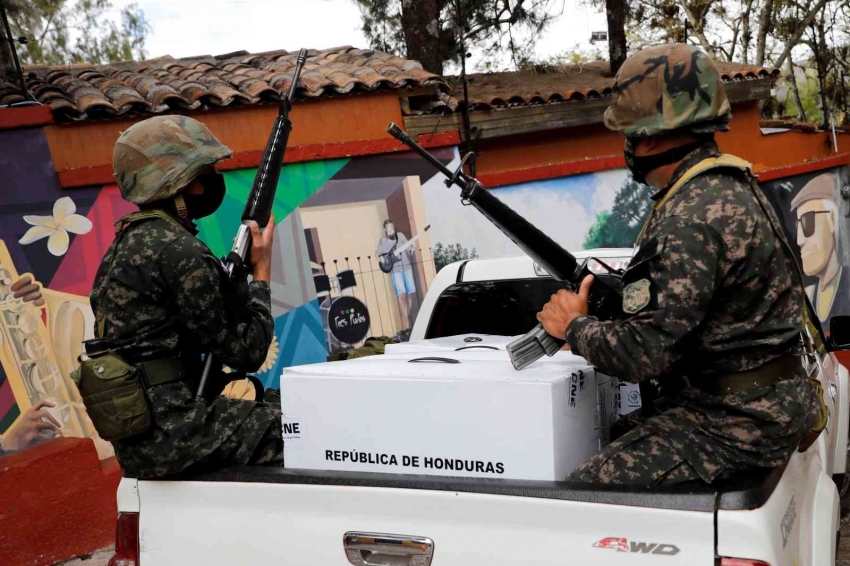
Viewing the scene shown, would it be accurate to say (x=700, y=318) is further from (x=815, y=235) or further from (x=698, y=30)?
(x=698, y=30)

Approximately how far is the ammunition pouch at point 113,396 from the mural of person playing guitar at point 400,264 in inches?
189

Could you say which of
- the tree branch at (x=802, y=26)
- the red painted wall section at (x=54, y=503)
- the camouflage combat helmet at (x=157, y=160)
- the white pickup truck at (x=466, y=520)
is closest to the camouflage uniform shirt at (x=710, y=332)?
the white pickup truck at (x=466, y=520)

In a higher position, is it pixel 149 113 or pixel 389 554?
pixel 149 113

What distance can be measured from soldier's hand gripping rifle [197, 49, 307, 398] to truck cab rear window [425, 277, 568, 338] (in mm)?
1069

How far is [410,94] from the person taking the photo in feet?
25.5

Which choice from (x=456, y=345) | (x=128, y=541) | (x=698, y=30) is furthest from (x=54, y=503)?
(x=698, y=30)

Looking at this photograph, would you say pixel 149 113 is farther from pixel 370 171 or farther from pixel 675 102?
pixel 675 102

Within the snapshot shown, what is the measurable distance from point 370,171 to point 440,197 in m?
0.73

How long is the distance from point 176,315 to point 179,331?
0.06 metres

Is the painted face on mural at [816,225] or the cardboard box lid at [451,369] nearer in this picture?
the cardboard box lid at [451,369]

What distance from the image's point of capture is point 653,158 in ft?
7.81

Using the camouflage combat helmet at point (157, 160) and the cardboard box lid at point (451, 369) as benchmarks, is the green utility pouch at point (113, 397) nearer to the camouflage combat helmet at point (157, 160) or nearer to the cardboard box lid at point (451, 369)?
the cardboard box lid at point (451, 369)

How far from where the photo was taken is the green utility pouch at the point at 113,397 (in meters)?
2.45

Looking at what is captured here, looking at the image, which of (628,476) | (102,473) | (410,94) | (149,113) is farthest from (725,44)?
(628,476)
